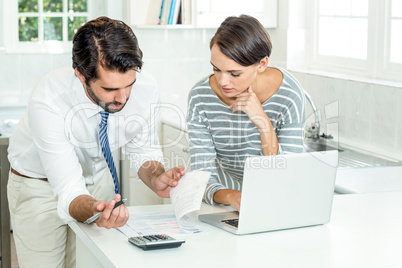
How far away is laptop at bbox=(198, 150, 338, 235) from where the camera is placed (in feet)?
5.72

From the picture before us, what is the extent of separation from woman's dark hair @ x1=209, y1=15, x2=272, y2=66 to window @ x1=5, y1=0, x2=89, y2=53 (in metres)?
2.23

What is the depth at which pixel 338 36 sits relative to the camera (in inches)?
155

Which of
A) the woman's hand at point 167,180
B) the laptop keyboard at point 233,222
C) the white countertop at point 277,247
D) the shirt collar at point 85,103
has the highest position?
the shirt collar at point 85,103

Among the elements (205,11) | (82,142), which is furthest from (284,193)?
(205,11)

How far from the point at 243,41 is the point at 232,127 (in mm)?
327

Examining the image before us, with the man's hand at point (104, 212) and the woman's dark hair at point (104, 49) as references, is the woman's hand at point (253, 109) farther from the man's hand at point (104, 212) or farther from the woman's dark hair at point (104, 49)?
the man's hand at point (104, 212)

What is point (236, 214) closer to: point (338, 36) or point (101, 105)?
point (101, 105)

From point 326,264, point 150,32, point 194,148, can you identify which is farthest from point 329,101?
point 326,264

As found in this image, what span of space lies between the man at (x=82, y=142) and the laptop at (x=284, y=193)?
275 millimetres

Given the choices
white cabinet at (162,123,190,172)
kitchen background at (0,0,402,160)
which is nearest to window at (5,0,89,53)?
kitchen background at (0,0,402,160)

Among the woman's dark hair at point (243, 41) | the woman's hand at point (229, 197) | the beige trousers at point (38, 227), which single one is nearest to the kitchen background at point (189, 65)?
the woman's dark hair at point (243, 41)

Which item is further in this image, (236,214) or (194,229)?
(236,214)

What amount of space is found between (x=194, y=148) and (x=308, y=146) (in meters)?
1.36

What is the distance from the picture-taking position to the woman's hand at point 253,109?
2178 mm
